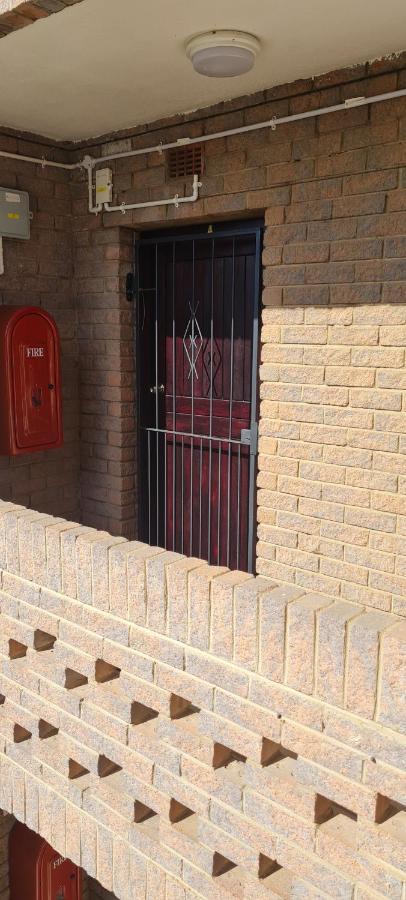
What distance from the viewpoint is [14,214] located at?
4.71m

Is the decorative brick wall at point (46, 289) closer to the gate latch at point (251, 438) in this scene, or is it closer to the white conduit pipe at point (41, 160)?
the white conduit pipe at point (41, 160)

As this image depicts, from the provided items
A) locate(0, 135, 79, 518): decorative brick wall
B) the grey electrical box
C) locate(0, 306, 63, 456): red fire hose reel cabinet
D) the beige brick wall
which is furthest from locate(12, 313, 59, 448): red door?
the beige brick wall

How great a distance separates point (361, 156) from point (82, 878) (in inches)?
207

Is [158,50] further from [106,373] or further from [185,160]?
[106,373]

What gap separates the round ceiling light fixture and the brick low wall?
2209mm

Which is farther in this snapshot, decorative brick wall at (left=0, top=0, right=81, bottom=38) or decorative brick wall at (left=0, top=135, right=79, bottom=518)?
decorative brick wall at (left=0, top=135, right=79, bottom=518)

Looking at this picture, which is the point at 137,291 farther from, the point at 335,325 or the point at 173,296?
the point at 335,325

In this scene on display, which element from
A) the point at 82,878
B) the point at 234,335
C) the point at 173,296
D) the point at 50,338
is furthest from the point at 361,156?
the point at 82,878

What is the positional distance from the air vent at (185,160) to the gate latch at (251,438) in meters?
1.59

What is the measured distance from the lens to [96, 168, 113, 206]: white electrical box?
4840mm

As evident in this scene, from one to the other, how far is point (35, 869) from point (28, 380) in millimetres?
3286

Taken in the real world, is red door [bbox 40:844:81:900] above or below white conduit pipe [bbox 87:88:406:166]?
below

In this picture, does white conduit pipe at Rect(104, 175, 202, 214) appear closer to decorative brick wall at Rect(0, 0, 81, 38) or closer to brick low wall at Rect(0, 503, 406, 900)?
decorative brick wall at Rect(0, 0, 81, 38)

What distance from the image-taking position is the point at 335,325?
3785 mm
